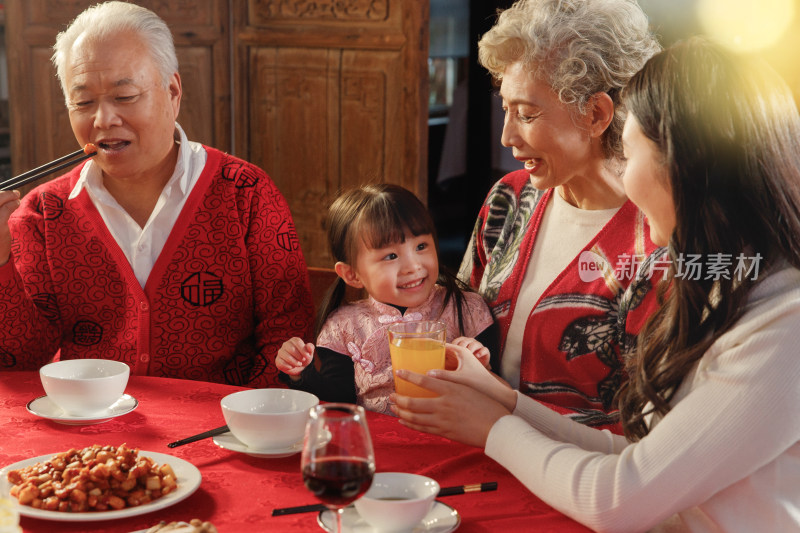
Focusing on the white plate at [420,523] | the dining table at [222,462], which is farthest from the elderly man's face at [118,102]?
the white plate at [420,523]

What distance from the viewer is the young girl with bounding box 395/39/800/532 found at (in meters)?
1.10

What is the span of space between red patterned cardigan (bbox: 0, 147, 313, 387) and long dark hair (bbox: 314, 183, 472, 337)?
0.61 feet

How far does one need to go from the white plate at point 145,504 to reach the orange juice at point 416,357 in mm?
402

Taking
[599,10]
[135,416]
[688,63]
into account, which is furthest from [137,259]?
[688,63]

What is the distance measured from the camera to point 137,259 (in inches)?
81.9

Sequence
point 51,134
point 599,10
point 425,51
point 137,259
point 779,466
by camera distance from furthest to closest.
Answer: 1. point 51,134
2. point 425,51
3. point 137,259
4. point 599,10
5. point 779,466

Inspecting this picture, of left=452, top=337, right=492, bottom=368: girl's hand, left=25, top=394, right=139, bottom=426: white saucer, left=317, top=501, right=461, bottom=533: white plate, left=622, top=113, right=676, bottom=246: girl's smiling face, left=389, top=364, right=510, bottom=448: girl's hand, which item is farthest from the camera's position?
left=452, top=337, right=492, bottom=368: girl's hand

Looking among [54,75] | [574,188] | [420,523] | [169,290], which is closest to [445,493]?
[420,523]

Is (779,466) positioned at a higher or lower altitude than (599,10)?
lower

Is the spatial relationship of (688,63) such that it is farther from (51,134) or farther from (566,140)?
(51,134)

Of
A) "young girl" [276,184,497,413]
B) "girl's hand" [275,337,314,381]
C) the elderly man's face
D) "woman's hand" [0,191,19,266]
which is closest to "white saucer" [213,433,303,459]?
"girl's hand" [275,337,314,381]

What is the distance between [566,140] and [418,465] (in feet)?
2.78

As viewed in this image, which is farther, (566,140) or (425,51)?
(425,51)

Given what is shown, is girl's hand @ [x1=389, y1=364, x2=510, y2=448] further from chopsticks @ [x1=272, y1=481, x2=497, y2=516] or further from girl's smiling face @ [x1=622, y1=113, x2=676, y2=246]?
girl's smiling face @ [x1=622, y1=113, x2=676, y2=246]
